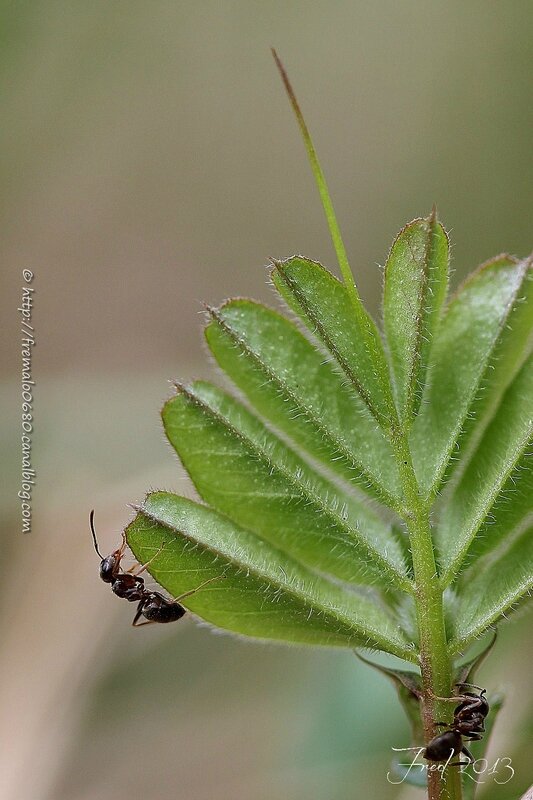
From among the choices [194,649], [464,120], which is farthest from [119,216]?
[194,649]

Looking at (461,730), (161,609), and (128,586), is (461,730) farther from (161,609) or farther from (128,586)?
(128,586)

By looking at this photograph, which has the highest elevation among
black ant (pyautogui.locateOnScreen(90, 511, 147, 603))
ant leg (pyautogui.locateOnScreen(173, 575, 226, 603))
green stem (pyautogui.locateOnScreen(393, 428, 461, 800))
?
black ant (pyautogui.locateOnScreen(90, 511, 147, 603))

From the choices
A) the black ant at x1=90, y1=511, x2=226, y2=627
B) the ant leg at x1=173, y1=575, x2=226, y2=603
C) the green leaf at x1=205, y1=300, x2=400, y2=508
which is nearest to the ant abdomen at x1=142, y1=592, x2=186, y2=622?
the black ant at x1=90, y1=511, x2=226, y2=627

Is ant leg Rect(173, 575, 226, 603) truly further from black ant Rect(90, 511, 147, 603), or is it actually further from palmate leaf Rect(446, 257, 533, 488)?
black ant Rect(90, 511, 147, 603)

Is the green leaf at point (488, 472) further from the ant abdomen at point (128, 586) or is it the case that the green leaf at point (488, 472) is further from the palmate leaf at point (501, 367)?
the ant abdomen at point (128, 586)

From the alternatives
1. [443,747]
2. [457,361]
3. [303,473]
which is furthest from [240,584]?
[457,361]

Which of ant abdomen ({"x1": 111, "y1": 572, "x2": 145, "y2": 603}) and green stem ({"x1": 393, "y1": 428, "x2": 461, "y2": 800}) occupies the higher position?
ant abdomen ({"x1": 111, "y1": 572, "x2": 145, "y2": 603})

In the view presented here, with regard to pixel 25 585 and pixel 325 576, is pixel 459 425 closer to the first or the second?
pixel 325 576
